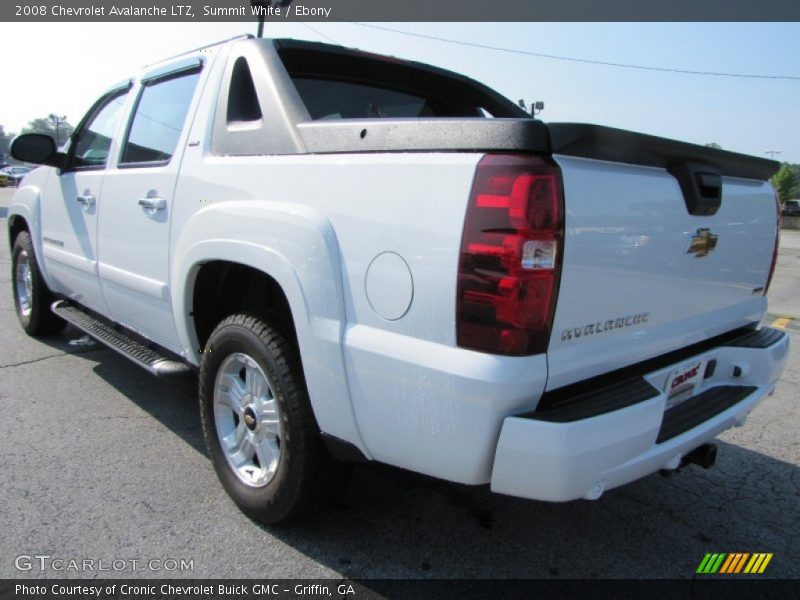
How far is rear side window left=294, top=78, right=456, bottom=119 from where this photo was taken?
304cm

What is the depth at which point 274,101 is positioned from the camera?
8.17ft

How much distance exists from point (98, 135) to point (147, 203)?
1.38m

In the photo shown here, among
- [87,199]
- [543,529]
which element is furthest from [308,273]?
[87,199]

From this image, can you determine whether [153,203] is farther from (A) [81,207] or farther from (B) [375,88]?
(B) [375,88]

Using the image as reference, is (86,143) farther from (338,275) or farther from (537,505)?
(537,505)

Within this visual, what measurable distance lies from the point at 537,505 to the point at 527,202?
1.71m

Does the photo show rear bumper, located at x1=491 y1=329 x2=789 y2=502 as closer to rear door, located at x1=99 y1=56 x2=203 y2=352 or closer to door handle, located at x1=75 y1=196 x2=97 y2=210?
rear door, located at x1=99 y1=56 x2=203 y2=352

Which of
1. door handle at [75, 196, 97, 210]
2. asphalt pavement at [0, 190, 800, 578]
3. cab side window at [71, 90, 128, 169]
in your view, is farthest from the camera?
cab side window at [71, 90, 128, 169]

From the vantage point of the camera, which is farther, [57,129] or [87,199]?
[57,129]

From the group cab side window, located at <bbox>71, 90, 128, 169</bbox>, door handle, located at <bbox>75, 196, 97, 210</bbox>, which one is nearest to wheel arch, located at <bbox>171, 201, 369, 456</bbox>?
door handle, located at <bbox>75, 196, 97, 210</bbox>

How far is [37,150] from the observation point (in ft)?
13.6

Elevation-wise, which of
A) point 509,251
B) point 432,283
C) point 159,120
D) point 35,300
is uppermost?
point 159,120

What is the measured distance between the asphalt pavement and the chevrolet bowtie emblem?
1.24 m

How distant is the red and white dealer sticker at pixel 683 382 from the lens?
227cm
